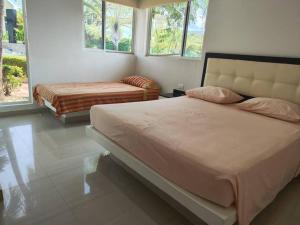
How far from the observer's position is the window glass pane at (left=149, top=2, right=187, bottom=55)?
4.05 meters

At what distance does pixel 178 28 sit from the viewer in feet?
13.4

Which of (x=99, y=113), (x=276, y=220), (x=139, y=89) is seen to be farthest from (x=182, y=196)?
(x=139, y=89)

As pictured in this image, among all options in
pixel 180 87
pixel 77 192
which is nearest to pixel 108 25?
pixel 180 87

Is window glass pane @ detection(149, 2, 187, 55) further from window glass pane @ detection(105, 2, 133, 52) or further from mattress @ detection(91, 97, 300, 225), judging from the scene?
mattress @ detection(91, 97, 300, 225)

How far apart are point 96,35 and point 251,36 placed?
9.70ft

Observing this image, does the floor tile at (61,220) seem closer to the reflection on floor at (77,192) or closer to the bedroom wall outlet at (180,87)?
the reflection on floor at (77,192)

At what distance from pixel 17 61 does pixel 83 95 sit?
55.4 inches

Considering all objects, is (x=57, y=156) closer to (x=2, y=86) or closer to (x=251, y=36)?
(x=2, y=86)

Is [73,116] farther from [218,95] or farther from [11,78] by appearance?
[218,95]

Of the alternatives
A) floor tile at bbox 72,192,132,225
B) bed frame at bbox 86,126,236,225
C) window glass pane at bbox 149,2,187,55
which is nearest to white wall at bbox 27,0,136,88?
window glass pane at bbox 149,2,187,55

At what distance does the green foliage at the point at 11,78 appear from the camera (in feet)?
12.2

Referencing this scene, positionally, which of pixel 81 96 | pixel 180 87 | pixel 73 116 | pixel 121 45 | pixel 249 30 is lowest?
pixel 73 116

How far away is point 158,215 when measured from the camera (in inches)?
65.5

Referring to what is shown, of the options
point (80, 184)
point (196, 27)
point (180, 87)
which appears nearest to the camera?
point (80, 184)
